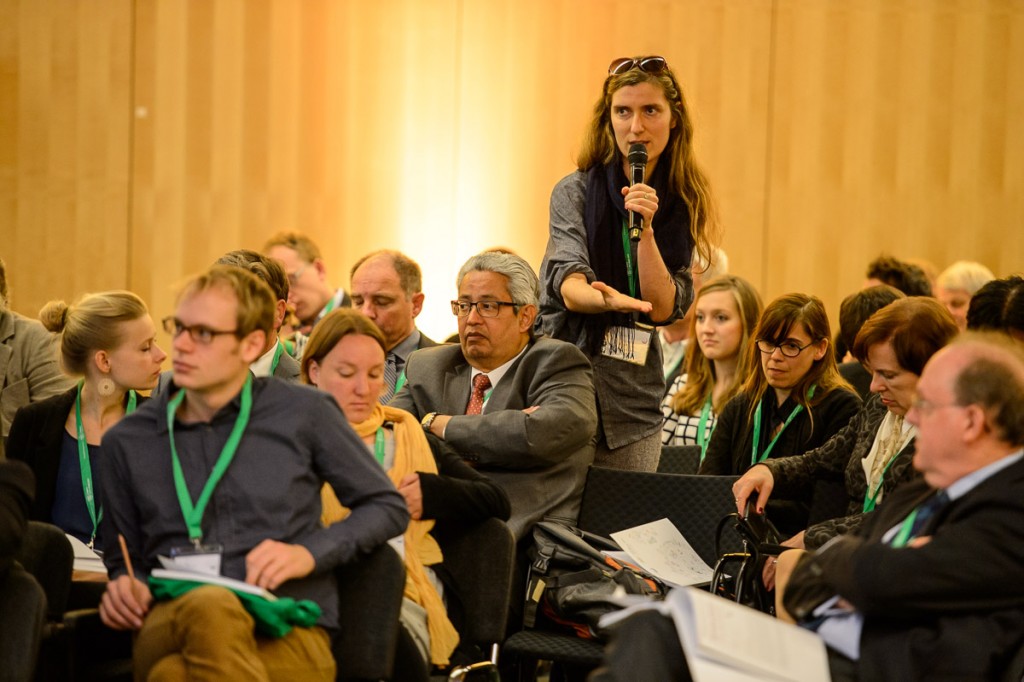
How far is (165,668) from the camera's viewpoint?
88.0 inches

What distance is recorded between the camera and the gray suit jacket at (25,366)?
429 centimetres

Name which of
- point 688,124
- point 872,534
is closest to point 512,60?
point 688,124

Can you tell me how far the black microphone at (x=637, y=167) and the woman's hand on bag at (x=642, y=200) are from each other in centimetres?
3

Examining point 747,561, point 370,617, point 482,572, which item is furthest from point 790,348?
point 370,617

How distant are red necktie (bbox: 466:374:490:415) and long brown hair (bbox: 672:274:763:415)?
154 centimetres

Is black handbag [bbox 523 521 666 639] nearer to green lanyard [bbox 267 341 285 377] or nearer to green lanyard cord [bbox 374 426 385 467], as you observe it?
green lanyard cord [bbox 374 426 385 467]

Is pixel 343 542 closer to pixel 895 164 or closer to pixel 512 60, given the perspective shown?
pixel 512 60

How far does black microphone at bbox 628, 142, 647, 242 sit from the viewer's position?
3480mm

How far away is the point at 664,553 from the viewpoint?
3344 mm

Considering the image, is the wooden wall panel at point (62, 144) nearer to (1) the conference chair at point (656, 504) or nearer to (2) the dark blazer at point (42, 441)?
(2) the dark blazer at point (42, 441)

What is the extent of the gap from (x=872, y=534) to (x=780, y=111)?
5.38 metres

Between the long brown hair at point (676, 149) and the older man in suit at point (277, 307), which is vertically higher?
the long brown hair at point (676, 149)

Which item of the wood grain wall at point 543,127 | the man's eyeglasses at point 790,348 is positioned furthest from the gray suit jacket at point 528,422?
the wood grain wall at point 543,127

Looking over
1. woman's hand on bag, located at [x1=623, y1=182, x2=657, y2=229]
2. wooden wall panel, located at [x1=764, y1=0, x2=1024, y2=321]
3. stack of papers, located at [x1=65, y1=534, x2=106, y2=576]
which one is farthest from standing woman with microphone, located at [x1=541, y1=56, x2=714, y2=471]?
wooden wall panel, located at [x1=764, y1=0, x2=1024, y2=321]
